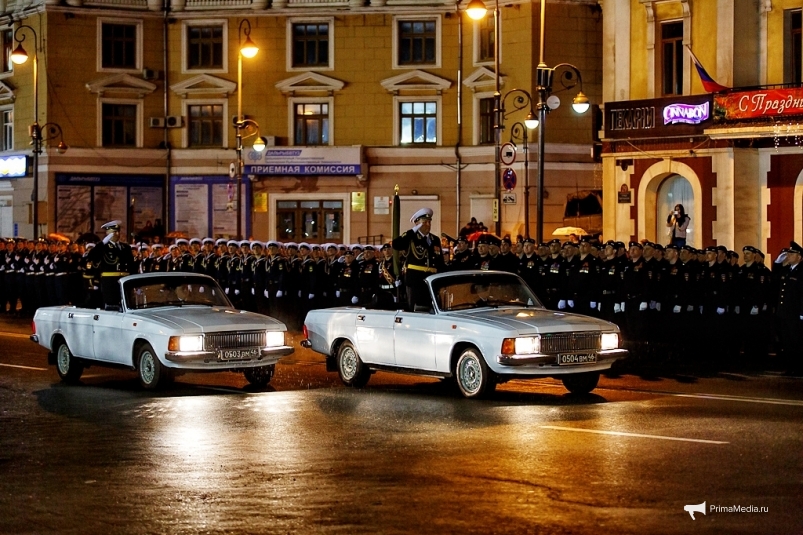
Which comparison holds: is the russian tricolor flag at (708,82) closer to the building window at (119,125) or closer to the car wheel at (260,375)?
the car wheel at (260,375)

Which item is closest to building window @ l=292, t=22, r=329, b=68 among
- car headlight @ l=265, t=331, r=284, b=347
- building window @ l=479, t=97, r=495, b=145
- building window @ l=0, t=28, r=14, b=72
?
building window @ l=479, t=97, r=495, b=145

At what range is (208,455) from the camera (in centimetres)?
1149

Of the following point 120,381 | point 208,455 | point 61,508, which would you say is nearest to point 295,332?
point 120,381

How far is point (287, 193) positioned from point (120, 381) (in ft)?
108

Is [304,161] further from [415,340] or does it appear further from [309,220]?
[415,340]

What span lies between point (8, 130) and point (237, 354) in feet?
131

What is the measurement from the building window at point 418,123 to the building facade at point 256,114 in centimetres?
5

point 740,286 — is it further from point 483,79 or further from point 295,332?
point 483,79

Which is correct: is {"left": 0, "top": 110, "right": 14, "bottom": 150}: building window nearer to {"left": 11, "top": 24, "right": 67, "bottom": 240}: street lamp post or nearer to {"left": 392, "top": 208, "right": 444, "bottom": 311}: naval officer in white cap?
{"left": 11, "top": 24, "right": 67, "bottom": 240}: street lamp post

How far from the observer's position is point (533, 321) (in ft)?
49.0

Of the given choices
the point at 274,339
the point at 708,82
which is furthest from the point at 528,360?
the point at 708,82

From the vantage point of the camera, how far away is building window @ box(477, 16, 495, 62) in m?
48.0

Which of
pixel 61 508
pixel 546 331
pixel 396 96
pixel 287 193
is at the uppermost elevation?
pixel 396 96

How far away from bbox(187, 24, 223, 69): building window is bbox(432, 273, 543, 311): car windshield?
122ft
